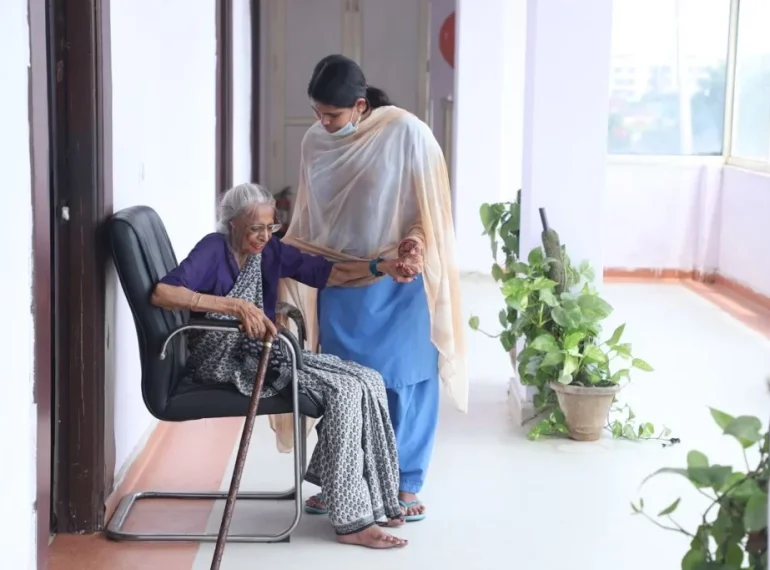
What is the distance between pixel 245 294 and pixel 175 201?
4.73ft

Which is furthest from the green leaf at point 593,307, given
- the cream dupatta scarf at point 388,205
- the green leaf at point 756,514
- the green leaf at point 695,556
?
the green leaf at point 756,514

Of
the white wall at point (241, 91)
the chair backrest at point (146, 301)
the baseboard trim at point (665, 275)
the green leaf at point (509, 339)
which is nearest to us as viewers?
the chair backrest at point (146, 301)

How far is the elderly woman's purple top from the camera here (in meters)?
3.09

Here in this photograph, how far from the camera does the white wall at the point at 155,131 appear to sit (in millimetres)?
3490

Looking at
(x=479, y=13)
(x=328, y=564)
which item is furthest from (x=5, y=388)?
(x=479, y=13)

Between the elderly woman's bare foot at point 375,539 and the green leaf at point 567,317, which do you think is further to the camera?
the green leaf at point 567,317

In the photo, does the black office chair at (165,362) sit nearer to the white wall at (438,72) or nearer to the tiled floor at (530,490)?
the tiled floor at (530,490)

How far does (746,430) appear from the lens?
1658 mm

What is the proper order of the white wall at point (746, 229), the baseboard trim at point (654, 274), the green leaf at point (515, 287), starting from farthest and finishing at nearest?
the baseboard trim at point (654, 274) → the white wall at point (746, 229) → the green leaf at point (515, 287)

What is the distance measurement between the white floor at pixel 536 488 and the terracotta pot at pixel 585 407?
58mm

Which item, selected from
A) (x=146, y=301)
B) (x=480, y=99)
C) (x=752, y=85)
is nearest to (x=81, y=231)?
(x=146, y=301)

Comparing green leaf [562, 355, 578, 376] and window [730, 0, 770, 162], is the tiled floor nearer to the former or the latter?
green leaf [562, 355, 578, 376]

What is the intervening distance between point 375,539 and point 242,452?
578 mm

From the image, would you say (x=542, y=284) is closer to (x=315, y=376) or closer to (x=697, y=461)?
(x=315, y=376)
